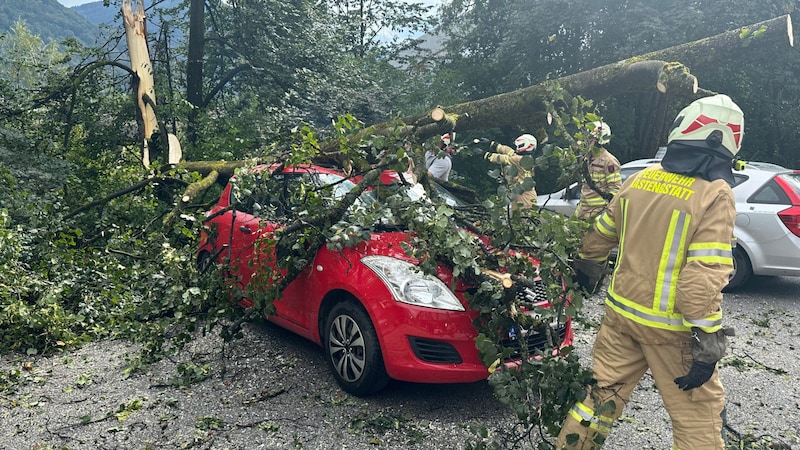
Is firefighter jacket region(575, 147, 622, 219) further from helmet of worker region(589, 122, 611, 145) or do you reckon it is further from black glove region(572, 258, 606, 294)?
black glove region(572, 258, 606, 294)

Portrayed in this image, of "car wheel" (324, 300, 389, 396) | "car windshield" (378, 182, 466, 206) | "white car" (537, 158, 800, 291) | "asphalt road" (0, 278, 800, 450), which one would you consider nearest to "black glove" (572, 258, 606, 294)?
"asphalt road" (0, 278, 800, 450)

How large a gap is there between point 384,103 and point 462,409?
8362mm

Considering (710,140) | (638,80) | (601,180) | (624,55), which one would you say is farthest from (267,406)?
(624,55)

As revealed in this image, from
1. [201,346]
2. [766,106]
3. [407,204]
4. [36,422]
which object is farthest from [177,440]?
[766,106]

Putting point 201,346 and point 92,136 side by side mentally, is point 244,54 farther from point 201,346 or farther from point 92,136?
point 201,346

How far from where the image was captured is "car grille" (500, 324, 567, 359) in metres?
3.19

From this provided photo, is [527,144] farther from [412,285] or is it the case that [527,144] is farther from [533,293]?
[412,285]

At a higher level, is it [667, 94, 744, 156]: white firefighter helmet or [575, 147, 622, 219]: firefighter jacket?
[667, 94, 744, 156]: white firefighter helmet

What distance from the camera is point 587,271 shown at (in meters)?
3.11

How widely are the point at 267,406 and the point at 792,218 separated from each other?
5681mm

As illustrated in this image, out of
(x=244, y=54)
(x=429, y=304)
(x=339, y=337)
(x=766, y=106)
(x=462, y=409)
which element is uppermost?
(x=244, y=54)

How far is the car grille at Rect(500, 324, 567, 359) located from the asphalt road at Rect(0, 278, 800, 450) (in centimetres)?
46

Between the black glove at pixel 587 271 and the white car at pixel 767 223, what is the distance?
9.01 feet

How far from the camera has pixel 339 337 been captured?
3.62m
